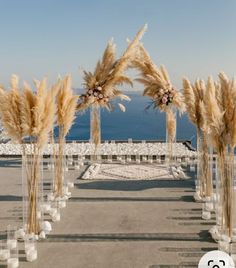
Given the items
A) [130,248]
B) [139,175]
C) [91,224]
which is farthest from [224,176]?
[139,175]

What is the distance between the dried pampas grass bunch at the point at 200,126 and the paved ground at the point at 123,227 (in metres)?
0.38

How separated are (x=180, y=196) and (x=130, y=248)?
8.35ft

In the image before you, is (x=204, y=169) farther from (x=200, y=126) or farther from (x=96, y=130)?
(x=96, y=130)

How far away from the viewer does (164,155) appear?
35.5 feet

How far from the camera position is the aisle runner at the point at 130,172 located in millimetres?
8836

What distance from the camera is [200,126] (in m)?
6.97

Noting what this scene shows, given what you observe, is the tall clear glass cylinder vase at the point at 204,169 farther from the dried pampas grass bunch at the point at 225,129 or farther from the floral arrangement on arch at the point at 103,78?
the floral arrangement on arch at the point at 103,78

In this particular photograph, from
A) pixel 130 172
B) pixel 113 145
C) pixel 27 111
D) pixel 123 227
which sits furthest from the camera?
pixel 113 145

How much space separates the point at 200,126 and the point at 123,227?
230 cm

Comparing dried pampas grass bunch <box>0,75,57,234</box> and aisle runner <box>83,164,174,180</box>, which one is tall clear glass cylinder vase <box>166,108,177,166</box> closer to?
aisle runner <box>83,164,174,180</box>

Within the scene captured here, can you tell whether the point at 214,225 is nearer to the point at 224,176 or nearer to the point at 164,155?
the point at 224,176

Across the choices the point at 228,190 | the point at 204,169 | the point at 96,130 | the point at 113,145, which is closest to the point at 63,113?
the point at 204,169

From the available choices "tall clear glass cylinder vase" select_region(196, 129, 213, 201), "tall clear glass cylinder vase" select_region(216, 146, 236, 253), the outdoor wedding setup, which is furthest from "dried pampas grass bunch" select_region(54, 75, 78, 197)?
"tall clear glass cylinder vase" select_region(216, 146, 236, 253)

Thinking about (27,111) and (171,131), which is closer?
(27,111)
